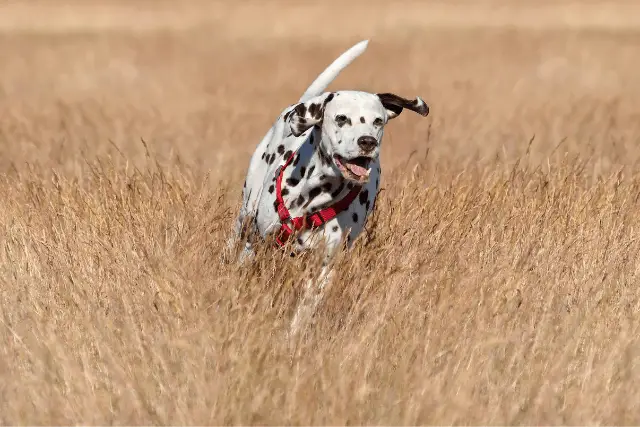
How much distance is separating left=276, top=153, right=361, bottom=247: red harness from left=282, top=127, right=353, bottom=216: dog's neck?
0.03m

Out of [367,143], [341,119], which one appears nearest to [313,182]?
[341,119]

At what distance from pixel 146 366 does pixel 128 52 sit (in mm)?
18380

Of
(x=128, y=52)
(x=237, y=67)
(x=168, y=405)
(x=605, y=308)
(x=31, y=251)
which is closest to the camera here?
(x=168, y=405)

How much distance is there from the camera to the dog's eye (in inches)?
206

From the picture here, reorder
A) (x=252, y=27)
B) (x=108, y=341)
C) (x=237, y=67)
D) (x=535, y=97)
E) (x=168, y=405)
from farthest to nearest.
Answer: (x=252, y=27) → (x=237, y=67) → (x=535, y=97) → (x=108, y=341) → (x=168, y=405)

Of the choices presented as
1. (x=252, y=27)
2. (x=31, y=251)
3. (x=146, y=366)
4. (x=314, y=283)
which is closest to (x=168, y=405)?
(x=146, y=366)

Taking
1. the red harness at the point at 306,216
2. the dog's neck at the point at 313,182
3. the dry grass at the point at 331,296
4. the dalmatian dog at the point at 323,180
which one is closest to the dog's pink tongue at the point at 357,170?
the dalmatian dog at the point at 323,180

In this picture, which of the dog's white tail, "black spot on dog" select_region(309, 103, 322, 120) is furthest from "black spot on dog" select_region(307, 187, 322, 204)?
the dog's white tail

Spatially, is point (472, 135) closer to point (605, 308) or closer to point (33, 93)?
point (605, 308)

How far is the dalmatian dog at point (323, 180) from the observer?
5.20m

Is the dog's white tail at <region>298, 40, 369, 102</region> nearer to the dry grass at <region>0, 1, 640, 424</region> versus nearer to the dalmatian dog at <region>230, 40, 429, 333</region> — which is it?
the dalmatian dog at <region>230, 40, 429, 333</region>

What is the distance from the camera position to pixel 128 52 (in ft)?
71.8

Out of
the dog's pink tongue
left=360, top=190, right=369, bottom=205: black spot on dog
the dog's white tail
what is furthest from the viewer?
the dog's white tail

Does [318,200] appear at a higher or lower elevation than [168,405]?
higher
